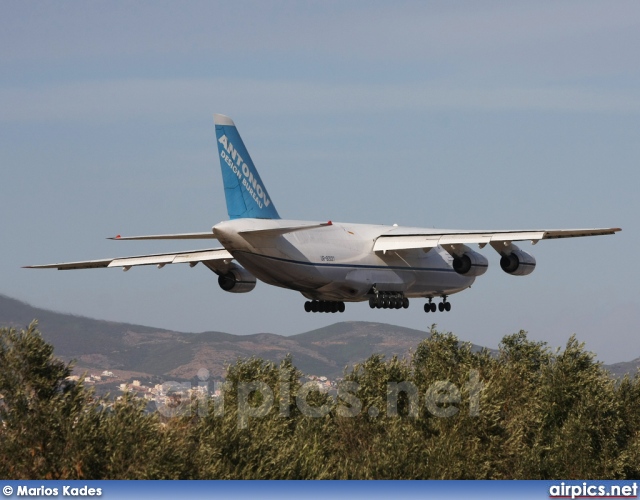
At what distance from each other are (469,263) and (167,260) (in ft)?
41.3

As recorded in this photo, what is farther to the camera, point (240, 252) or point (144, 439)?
point (240, 252)

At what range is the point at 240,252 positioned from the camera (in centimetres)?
Result: 4100

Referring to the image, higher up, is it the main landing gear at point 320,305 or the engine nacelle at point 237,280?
the engine nacelle at point 237,280

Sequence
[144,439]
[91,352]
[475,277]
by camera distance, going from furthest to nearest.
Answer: [91,352]
[475,277]
[144,439]

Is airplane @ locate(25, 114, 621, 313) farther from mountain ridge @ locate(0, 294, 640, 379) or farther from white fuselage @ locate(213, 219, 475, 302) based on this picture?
mountain ridge @ locate(0, 294, 640, 379)

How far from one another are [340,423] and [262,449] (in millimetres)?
11886

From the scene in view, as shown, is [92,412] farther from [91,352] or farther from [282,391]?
[91,352]

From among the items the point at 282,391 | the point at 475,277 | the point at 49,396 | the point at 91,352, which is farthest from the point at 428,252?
the point at 91,352

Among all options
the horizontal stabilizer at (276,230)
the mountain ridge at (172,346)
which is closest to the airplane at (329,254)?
the horizontal stabilizer at (276,230)

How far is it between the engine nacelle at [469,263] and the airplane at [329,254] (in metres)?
0.04

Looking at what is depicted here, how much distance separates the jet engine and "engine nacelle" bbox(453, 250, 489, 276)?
1078 millimetres

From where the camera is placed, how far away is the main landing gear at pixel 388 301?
47.4 meters

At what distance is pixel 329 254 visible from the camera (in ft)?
147

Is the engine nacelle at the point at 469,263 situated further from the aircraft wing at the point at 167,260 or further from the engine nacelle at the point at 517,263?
the aircraft wing at the point at 167,260
